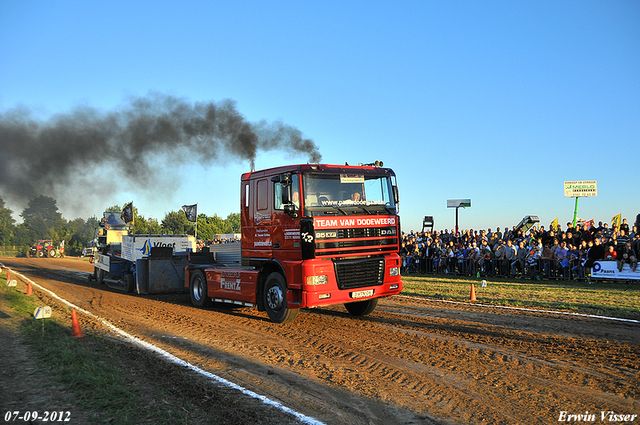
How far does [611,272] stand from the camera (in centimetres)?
1628

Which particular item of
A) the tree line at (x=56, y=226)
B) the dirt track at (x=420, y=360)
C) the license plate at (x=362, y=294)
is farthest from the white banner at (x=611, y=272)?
the tree line at (x=56, y=226)

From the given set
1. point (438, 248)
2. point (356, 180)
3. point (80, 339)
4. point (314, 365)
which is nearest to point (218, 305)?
point (80, 339)

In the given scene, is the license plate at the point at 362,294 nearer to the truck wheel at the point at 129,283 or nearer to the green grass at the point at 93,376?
Answer: the green grass at the point at 93,376

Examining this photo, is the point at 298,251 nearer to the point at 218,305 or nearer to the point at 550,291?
the point at 218,305

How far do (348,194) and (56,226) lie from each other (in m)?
127

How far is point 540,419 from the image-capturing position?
430 centimetres

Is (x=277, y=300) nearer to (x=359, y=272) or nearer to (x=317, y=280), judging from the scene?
(x=317, y=280)

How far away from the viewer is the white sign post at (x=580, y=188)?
25384 mm

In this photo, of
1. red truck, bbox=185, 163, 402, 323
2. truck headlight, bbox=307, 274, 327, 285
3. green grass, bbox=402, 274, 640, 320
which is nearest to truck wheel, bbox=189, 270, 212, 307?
red truck, bbox=185, 163, 402, 323

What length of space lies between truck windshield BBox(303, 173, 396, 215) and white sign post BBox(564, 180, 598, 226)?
65.7 ft

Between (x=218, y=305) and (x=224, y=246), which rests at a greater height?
(x=224, y=246)

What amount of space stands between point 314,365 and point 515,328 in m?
4.43

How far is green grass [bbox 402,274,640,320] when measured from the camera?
10860 mm

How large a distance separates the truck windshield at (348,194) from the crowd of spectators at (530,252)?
6.72 m
